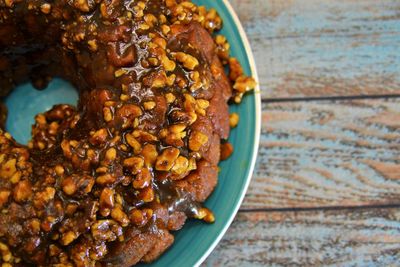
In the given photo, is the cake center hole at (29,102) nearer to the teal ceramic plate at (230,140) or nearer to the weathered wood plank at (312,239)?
the teal ceramic plate at (230,140)

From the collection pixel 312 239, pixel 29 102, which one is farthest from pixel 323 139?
pixel 29 102

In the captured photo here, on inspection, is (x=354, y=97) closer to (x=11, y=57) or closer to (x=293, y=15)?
(x=293, y=15)

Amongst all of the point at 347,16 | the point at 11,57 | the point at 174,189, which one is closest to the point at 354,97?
the point at 347,16

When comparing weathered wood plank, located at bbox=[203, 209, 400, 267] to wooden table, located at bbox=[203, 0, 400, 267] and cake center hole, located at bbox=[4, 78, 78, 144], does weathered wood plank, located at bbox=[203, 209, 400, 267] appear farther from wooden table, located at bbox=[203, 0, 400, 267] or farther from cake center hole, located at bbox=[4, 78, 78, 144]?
cake center hole, located at bbox=[4, 78, 78, 144]

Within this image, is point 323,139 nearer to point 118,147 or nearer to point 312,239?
point 312,239

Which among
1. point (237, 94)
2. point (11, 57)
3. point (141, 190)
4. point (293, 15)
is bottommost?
point (141, 190)

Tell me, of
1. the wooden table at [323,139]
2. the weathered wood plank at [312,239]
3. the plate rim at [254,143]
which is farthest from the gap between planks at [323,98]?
the weathered wood plank at [312,239]

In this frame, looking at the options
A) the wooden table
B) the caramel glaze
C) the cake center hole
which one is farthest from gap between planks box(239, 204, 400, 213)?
the cake center hole
